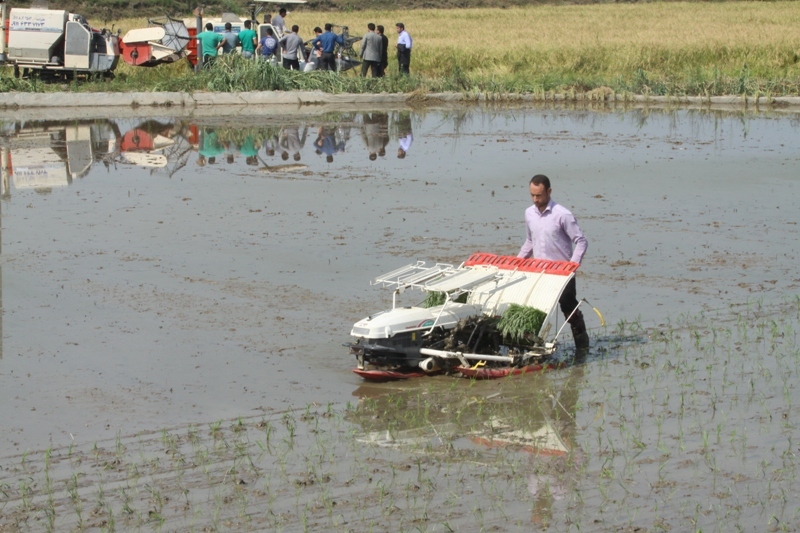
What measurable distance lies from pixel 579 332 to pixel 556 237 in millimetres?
843

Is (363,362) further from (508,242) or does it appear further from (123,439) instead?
(508,242)

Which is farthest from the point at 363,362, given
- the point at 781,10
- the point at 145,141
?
the point at 781,10

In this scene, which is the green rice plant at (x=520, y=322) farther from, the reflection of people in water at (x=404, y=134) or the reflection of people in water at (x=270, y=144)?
the reflection of people in water at (x=270, y=144)

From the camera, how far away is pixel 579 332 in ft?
30.8

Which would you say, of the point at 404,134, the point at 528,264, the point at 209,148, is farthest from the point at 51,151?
the point at 528,264

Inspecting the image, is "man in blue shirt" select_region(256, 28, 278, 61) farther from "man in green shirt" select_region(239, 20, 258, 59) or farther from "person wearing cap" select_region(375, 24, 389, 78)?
"person wearing cap" select_region(375, 24, 389, 78)

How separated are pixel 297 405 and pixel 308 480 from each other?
4.90 feet

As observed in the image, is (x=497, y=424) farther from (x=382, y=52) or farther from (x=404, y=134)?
(x=382, y=52)

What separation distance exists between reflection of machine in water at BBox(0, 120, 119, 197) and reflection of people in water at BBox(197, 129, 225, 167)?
67.6 inches

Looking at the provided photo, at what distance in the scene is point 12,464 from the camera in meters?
6.83

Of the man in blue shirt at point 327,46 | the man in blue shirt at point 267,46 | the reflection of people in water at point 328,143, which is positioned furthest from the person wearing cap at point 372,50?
the reflection of people in water at point 328,143

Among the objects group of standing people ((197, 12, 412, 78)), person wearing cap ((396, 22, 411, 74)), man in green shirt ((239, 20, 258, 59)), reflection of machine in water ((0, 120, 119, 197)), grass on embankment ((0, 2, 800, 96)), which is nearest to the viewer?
reflection of machine in water ((0, 120, 119, 197))

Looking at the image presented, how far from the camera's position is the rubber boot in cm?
938


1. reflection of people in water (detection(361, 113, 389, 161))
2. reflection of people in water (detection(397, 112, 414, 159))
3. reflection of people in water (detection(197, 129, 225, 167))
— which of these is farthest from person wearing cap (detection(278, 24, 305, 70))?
reflection of people in water (detection(197, 129, 225, 167))
